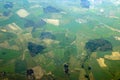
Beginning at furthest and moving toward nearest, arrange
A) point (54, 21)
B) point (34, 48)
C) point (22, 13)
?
point (22, 13) → point (54, 21) → point (34, 48)

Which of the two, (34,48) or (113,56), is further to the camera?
(34,48)

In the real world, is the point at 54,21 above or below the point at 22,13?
above

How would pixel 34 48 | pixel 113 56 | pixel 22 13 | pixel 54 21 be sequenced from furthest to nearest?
pixel 22 13 → pixel 54 21 → pixel 34 48 → pixel 113 56

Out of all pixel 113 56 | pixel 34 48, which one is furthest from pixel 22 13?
pixel 113 56

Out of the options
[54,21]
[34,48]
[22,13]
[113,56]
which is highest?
[113,56]

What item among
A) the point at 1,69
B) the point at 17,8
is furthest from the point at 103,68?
the point at 17,8

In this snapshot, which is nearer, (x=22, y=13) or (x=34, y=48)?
(x=34, y=48)

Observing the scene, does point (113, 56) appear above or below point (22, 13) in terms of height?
above

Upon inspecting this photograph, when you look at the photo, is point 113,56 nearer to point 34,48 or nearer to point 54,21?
point 34,48

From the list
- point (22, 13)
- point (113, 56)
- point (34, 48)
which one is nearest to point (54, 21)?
point (22, 13)

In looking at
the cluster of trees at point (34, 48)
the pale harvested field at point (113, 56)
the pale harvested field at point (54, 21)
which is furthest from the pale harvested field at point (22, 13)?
the pale harvested field at point (113, 56)

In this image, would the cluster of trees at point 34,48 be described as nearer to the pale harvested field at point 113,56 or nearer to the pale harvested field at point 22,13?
the pale harvested field at point 113,56

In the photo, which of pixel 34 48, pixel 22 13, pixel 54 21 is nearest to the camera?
pixel 34 48
